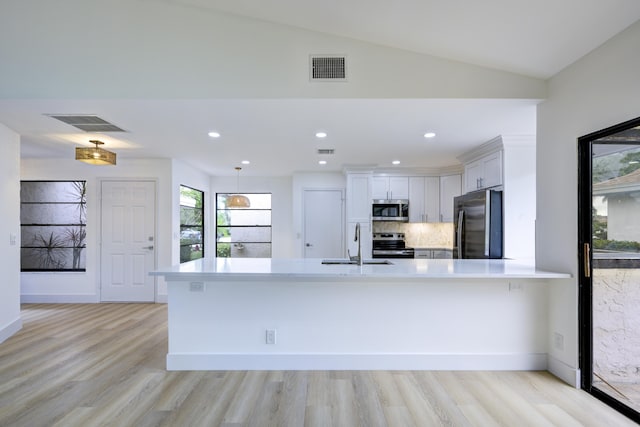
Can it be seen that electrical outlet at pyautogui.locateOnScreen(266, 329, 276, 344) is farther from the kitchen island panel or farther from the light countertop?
the light countertop

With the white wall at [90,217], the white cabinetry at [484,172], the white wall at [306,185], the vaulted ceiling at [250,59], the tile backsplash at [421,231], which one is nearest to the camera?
the vaulted ceiling at [250,59]

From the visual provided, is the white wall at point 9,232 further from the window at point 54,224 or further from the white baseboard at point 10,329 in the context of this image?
the window at point 54,224

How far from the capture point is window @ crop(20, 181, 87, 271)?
5465 mm

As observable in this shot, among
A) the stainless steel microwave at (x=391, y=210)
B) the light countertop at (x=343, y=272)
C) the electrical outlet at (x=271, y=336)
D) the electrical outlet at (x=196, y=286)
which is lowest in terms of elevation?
the electrical outlet at (x=271, y=336)

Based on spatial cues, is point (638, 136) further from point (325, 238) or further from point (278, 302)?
point (325, 238)

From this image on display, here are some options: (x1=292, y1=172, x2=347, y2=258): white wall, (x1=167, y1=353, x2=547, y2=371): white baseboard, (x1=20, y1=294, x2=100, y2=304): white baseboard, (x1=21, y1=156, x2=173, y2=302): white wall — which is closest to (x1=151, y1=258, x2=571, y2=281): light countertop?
(x1=167, y1=353, x2=547, y2=371): white baseboard

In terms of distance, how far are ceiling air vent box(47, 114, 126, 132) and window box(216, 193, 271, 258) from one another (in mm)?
3786

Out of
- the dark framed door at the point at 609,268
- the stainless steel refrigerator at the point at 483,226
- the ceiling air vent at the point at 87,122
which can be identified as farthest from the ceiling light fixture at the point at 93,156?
the dark framed door at the point at 609,268

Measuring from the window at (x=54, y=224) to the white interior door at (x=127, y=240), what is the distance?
48 cm

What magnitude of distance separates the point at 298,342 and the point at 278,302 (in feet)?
1.26

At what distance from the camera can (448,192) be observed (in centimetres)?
591

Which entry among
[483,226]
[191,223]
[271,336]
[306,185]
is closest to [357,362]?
[271,336]

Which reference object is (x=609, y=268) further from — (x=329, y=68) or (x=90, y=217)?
(x=90, y=217)

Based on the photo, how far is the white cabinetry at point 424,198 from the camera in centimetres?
605
